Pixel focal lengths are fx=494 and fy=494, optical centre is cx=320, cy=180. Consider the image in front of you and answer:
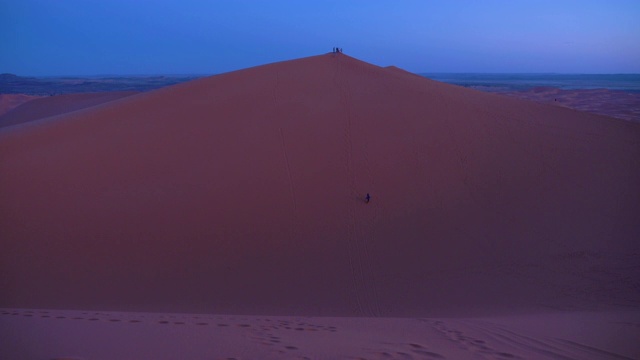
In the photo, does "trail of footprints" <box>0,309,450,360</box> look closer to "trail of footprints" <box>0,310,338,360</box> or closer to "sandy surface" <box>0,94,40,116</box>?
"trail of footprints" <box>0,310,338,360</box>

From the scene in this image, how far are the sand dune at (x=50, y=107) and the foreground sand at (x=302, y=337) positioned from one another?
68.3 feet

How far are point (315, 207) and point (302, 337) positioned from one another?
4290mm

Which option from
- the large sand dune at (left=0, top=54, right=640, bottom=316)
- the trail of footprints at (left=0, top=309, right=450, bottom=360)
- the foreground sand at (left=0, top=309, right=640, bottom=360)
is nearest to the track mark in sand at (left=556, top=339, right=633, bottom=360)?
the foreground sand at (left=0, top=309, right=640, bottom=360)

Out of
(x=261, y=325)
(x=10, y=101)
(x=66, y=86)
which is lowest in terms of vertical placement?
(x=261, y=325)

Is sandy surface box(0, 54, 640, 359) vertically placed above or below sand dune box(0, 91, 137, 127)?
below

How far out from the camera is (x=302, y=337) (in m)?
4.21

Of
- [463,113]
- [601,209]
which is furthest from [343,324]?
[463,113]

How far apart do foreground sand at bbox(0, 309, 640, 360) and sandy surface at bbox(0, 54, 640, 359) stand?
0.06 metres

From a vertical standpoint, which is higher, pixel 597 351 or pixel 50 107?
pixel 50 107

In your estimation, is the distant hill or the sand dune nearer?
the sand dune

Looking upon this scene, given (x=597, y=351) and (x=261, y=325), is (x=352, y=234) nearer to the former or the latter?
(x=261, y=325)

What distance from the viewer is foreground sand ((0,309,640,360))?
11.9ft

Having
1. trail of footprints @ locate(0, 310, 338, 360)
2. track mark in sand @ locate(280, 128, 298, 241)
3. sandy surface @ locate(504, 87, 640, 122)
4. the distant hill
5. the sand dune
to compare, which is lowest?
trail of footprints @ locate(0, 310, 338, 360)

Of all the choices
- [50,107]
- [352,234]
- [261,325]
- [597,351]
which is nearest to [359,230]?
[352,234]
